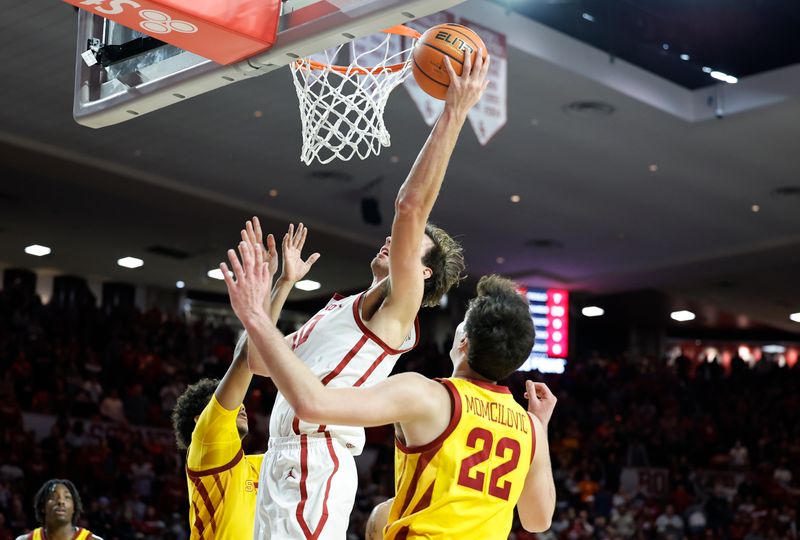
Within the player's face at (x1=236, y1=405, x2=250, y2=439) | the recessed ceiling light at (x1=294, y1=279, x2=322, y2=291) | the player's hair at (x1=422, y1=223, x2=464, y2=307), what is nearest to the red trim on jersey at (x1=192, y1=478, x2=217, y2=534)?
the player's face at (x1=236, y1=405, x2=250, y2=439)

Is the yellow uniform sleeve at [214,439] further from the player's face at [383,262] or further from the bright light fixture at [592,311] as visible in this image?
the bright light fixture at [592,311]

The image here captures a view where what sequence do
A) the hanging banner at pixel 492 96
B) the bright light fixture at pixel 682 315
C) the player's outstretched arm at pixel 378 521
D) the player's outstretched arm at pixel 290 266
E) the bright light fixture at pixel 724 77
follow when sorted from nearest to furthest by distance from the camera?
the player's outstretched arm at pixel 378 521 < the player's outstretched arm at pixel 290 266 < the hanging banner at pixel 492 96 < the bright light fixture at pixel 724 77 < the bright light fixture at pixel 682 315

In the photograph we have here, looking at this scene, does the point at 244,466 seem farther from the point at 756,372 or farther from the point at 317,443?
the point at 756,372

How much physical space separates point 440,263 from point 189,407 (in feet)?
5.66

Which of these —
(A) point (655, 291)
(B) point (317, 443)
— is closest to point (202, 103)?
(B) point (317, 443)

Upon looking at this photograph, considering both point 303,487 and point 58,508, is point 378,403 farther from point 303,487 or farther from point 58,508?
point 58,508

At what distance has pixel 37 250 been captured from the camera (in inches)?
808

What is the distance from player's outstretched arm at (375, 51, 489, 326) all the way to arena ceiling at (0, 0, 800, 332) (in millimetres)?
7979

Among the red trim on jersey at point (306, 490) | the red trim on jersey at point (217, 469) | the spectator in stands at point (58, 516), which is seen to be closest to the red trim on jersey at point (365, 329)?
the red trim on jersey at point (306, 490)

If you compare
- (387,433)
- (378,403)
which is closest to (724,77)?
(387,433)

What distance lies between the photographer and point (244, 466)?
14.4 ft

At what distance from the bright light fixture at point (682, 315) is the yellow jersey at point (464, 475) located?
71.1ft

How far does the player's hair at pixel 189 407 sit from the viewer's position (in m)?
4.82

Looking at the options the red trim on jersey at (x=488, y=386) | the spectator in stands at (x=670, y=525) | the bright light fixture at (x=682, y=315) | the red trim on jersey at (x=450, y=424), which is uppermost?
the bright light fixture at (x=682, y=315)
